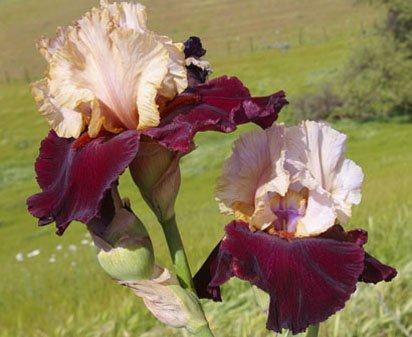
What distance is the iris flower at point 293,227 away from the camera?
3.41 feet

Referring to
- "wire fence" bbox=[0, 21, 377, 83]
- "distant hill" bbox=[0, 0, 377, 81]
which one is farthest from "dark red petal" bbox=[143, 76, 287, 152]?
"distant hill" bbox=[0, 0, 377, 81]

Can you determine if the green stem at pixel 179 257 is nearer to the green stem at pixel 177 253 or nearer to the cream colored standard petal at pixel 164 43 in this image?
the green stem at pixel 177 253

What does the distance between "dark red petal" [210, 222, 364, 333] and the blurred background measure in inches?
57.9

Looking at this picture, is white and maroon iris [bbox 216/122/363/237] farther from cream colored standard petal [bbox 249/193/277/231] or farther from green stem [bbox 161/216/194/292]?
green stem [bbox 161/216/194/292]

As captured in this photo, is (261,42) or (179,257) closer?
(179,257)

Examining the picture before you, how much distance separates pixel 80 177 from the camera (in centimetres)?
104

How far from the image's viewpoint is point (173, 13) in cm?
3984

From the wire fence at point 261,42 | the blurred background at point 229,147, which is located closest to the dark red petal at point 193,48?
the blurred background at point 229,147

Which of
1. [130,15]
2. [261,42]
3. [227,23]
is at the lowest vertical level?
[261,42]

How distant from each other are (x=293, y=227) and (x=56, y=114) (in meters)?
0.43

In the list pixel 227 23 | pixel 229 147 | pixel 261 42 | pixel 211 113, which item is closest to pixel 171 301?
pixel 211 113

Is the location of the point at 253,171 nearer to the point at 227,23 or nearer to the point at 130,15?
the point at 130,15

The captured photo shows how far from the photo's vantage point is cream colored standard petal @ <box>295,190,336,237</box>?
45.4 inches

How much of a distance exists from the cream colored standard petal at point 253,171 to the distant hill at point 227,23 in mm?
33365
